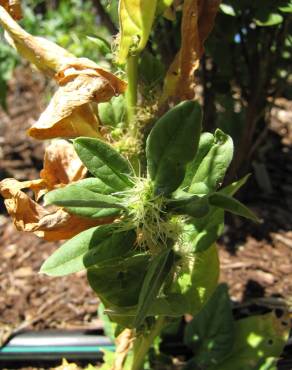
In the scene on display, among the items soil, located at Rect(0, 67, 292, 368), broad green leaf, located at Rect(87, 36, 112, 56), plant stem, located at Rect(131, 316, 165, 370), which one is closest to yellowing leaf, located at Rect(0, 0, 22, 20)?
broad green leaf, located at Rect(87, 36, 112, 56)

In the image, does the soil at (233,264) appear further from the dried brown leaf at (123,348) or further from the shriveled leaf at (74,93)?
the shriveled leaf at (74,93)

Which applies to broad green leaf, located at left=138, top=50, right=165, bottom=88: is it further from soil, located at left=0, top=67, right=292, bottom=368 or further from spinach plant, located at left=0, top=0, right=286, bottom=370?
soil, located at left=0, top=67, right=292, bottom=368

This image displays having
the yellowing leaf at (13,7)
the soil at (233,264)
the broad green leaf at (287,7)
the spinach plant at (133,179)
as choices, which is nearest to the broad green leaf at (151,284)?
the spinach plant at (133,179)

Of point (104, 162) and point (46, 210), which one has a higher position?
point (104, 162)

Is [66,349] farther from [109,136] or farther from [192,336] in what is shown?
[109,136]

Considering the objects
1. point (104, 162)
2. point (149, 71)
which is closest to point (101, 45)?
point (149, 71)

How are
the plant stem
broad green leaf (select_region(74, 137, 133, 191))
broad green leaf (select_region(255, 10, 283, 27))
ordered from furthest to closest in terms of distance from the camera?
broad green leaf (select_region(255, 10, 283, 27))
the plant stem
broad green leaf (select_region(74, 137, 133, 191))

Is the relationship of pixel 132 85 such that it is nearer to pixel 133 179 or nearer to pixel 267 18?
pixel 133 179
